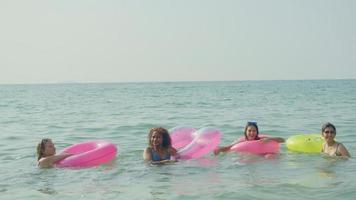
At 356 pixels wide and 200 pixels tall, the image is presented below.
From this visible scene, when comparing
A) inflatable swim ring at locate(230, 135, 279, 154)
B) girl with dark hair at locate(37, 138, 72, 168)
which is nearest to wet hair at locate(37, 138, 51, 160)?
girl with dark hair at locate(37, 138, 72, 168)

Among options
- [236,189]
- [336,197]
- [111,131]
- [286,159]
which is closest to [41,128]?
[111,131]

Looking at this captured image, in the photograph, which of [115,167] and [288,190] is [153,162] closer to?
[115,167]

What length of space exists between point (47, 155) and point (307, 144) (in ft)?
13.9

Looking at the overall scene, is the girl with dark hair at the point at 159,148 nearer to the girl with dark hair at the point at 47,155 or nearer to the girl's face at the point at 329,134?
the girl with dark hair at the point at 47,155

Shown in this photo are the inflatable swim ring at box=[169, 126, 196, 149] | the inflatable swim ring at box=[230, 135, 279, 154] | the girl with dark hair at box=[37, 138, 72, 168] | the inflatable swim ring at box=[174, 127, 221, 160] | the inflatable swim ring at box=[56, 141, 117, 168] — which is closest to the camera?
the inflatable swim ring at box=[56, 141, 117, 168]

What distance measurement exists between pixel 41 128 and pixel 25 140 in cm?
312

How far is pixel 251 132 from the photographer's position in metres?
8.16

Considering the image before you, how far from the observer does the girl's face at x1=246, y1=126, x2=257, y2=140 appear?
8.15 m

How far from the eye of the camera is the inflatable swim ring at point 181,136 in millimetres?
8852

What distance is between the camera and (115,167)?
24.9 ft

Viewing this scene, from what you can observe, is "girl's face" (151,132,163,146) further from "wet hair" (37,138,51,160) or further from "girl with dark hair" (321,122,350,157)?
"girl with dark hair" (321,122,350,157)

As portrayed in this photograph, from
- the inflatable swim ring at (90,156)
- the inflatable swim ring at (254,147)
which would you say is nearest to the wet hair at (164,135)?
the inflatable swim ring at (90,156)

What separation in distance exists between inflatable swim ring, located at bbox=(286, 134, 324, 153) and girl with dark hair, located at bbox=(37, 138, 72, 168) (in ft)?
12.5

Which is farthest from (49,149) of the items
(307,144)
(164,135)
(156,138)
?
(307,144)
